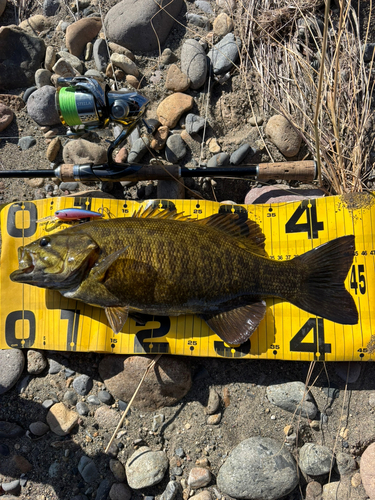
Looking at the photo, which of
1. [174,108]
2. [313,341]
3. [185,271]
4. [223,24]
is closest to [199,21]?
[223,24]

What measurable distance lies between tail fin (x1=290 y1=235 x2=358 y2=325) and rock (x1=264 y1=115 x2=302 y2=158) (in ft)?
4.46

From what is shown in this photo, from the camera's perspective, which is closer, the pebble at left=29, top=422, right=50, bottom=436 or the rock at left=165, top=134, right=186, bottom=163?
the pebble at left=29, top=422, right=50, bottom=436

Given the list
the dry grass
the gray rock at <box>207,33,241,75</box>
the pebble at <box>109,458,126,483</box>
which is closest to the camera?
the pebble at <box>109,458,126,483</box>

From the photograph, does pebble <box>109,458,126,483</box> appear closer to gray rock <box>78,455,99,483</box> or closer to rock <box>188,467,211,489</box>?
gray rock <box>78,455,99,483</box>

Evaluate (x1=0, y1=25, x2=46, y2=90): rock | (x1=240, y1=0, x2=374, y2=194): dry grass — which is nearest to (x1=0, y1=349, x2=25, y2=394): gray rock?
(x1=0, y1=25, x2=46, y2=90): rock

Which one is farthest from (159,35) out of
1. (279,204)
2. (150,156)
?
(279,204)

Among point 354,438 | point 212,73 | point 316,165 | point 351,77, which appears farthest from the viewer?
point 212,73

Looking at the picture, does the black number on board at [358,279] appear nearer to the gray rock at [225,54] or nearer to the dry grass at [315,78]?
the dry grass at [315,78]

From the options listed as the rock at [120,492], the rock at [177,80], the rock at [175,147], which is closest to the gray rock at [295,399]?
the rock at [120,492]

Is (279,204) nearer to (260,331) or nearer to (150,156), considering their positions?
(260,331)

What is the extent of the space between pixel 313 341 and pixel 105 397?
224 cm

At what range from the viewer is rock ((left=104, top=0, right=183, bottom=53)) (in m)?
4.36

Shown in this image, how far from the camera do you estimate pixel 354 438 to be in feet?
11.3

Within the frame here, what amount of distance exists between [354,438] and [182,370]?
1.83 m
